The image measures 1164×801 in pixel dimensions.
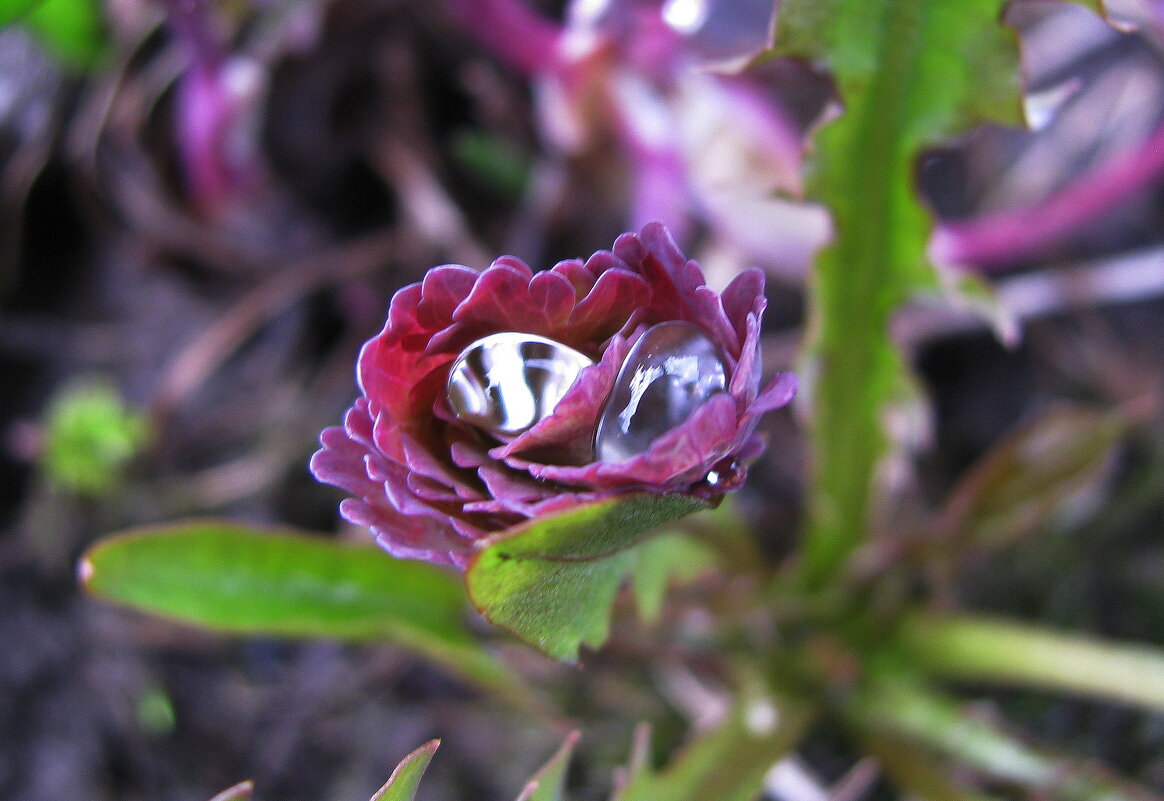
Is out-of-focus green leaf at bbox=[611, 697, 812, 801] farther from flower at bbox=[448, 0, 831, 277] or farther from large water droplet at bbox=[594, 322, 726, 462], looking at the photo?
flower at bbox=[448, 0, 831, 277]

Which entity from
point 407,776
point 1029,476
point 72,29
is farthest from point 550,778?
point 72,29

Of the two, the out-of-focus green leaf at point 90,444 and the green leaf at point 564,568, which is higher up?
the green leaf at point 564,568

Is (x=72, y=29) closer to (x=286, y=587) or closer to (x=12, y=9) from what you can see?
(x=12, y=9)

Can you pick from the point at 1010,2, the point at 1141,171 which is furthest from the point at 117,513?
the point at 1141,171

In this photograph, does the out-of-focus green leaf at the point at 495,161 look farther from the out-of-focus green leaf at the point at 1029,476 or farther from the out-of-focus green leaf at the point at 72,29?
the out-of-focus green leaf at the point at 1029,476

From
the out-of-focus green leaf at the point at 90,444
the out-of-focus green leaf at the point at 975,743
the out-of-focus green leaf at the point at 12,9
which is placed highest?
the out-of-focus green leaf at the point at 12,9

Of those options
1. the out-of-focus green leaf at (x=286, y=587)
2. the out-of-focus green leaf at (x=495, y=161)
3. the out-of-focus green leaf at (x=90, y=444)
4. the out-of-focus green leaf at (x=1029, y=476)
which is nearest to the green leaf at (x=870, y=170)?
the out-of-focus green leaf at (x=1029, y=476)
